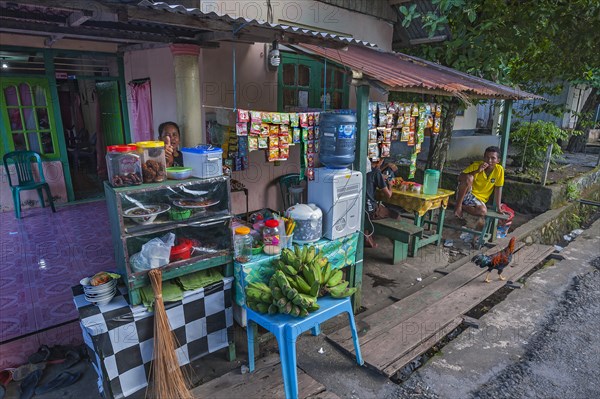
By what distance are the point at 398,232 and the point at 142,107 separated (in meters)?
5.29

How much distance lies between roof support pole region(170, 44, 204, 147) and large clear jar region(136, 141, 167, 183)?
1164 millimetres

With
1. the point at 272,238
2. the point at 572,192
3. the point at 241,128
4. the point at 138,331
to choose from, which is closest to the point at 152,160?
the point at 241,128

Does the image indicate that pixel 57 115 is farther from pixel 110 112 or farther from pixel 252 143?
pixel 252 143

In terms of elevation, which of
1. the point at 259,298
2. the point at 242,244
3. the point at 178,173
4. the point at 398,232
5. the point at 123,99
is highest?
the point at 123,99

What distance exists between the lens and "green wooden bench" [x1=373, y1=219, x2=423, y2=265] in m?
5.77

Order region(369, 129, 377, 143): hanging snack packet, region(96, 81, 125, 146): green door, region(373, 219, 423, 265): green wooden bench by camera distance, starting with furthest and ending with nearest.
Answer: region(96, 81, 125, 146): green door, region(373, 219, 423, 265): green wooden bench, region(369, 129, 377, 143): hanging snack packet

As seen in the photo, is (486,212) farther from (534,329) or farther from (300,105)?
(300,105)

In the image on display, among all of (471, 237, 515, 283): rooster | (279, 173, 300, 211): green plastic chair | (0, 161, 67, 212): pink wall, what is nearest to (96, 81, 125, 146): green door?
(0, 161, 67, 212): pink wall

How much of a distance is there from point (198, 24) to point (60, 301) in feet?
11.3

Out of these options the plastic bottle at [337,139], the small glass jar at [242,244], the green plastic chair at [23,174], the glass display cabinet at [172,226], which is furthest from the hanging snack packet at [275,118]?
the green plastic chair at [23,174]

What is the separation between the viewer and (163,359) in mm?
3057

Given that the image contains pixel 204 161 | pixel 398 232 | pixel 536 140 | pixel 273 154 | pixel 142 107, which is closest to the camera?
pixel 204 161

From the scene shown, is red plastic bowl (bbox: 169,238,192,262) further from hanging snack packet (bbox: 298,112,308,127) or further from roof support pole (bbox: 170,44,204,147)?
hanging snack packet (bbox: 298,112,308,127)

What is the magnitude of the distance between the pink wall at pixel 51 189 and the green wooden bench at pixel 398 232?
634 centimetres
